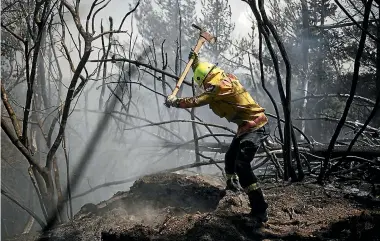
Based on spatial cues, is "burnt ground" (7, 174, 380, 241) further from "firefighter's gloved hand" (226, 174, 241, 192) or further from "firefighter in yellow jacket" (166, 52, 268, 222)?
"firefighter in yellow jacket" (166, 52, 268, 222)

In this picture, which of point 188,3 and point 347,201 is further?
point 188,3

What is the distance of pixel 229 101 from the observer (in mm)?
3809

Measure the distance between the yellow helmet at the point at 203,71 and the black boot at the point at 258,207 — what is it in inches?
50.6

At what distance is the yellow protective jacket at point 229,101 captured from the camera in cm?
373

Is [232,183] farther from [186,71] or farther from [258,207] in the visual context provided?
[186,71]

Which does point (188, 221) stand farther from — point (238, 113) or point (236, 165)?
point (238, 113)

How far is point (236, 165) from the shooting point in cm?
384

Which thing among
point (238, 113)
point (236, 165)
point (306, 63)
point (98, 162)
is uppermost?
point (306, 63)

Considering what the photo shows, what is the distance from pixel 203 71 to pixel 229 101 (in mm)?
431

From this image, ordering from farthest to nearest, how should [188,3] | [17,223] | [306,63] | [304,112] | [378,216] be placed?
1. [188,3]
2. [306,63]
3. [304,112]
4. [17,223]
5. [378,216]

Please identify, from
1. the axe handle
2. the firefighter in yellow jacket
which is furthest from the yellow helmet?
the axe handle

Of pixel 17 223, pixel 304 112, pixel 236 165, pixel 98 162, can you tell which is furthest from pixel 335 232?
pixel 304 112

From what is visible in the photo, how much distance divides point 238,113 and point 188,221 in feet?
4.19

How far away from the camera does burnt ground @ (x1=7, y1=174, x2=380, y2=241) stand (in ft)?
10.2
